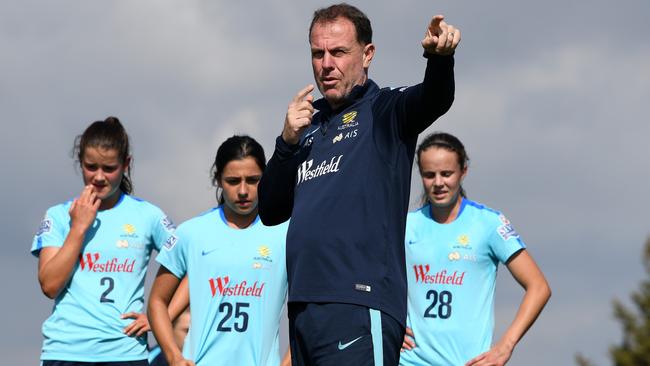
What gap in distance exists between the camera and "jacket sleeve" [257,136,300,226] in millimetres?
5852

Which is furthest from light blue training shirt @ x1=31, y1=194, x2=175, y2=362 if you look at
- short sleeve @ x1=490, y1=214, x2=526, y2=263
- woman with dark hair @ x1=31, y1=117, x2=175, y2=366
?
short sleeve @ x1=490, y1=214, x2=526, y2=263

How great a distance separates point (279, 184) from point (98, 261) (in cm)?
327

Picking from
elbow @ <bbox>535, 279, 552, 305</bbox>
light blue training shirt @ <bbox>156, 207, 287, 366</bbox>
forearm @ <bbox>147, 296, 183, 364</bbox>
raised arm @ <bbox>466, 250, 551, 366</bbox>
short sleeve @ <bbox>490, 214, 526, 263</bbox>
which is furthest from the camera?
short sleeve @ <bbox>490, 214, 526, 263</bbox>

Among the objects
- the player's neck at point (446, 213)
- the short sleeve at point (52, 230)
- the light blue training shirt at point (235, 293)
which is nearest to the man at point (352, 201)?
the light blue training shirt at point (235, 293)

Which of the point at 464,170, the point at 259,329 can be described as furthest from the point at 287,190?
→ the point at 464,170

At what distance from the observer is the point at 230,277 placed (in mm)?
8406

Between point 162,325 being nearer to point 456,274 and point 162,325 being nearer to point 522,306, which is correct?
point 456,274

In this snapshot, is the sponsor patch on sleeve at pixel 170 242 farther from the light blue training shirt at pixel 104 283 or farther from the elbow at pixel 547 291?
the elbow at pixel 547 291

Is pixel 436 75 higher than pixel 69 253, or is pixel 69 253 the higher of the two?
pixel 436 75

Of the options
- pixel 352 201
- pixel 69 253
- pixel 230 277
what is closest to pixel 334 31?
pixel 352 201

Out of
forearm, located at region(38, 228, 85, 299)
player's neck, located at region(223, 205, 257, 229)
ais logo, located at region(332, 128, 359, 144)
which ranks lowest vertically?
forearm, located at region(38, 228, 85, 299)

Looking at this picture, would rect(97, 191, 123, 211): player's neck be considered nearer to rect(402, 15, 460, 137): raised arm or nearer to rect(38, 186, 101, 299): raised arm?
rect(38, 186, 101, 299): raised arm

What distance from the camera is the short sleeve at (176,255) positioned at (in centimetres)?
863

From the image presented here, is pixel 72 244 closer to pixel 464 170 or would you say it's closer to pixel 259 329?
pixel 259 329
